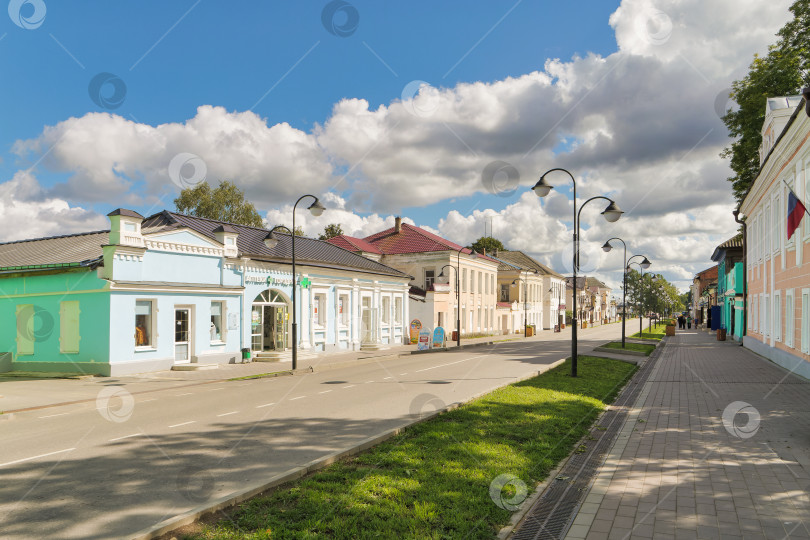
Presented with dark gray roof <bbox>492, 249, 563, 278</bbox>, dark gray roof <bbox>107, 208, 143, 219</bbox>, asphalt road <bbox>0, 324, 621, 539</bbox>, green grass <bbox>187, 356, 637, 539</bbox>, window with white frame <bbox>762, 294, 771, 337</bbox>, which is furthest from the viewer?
dark gray roof <bbox>492, 249, 563, 278</bbox>

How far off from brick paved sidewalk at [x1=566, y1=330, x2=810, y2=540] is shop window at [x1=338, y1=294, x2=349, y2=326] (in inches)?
768

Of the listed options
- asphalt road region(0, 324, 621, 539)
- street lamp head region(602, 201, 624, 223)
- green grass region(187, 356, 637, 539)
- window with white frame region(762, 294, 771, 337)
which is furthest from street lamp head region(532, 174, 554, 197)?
window with white frame region(762, 294, 771, 337)

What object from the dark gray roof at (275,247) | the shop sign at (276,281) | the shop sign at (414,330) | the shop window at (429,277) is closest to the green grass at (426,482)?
the shop sign at (276,281)

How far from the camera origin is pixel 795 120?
15.9 meters

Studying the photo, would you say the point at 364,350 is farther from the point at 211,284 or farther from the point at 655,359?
the point at 655,359

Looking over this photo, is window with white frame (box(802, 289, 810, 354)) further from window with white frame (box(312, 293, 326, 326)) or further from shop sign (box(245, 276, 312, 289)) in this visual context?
window with white frame (box(312, 293, 326, 326))

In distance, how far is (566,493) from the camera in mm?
6246

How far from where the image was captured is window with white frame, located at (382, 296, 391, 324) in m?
35.3

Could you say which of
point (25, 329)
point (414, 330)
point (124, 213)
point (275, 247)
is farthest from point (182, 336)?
point (414, 330)

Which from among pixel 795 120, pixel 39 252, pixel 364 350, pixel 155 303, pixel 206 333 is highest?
pixel 795 120

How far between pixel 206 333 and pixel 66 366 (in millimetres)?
4929

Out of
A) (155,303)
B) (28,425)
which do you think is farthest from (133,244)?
(28,425)

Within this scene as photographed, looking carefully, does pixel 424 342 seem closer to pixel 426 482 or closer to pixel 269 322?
pixel 269 322

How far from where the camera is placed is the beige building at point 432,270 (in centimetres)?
4200
